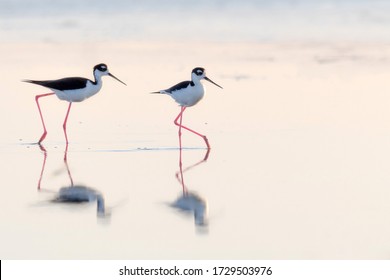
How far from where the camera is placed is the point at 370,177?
7883 millimetres

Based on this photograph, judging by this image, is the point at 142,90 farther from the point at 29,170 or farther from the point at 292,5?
the point at 292,5

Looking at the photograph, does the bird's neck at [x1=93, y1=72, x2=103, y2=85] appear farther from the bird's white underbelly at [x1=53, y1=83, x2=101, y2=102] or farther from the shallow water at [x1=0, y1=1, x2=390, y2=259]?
the shallow water at [x1=0, y1=1, x2=390, y2=259]

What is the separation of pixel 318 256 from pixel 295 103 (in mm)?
4694

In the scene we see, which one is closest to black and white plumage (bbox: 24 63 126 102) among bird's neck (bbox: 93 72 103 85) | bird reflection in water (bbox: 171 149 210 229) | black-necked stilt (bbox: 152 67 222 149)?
bird's neck (bbox: 93 72 103 85)

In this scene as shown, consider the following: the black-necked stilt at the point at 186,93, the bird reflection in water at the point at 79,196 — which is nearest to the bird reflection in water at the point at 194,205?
the bird reflection in water at the point at 79,196

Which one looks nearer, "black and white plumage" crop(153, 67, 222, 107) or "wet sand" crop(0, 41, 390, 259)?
"wet sand" crop(0, 41, 390, 259)

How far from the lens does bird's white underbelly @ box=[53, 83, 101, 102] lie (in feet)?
34.7

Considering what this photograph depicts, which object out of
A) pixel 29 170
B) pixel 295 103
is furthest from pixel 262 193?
pixel 295 103

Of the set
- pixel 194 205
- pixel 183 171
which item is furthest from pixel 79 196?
pixel 183 171

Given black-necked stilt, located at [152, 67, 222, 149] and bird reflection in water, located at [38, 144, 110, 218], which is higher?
black-necked stilt, located at [152, 67, 222, 149]

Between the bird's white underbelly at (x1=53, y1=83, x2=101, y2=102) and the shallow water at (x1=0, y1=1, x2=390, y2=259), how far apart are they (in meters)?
0.18

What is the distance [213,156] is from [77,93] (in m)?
2.13

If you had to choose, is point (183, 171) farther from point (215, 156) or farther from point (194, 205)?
point (194, 205)

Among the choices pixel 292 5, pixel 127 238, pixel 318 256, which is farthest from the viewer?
pixel 292 5
